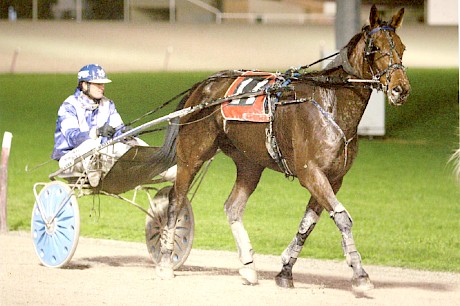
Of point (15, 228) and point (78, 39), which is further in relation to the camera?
point (78, 39)

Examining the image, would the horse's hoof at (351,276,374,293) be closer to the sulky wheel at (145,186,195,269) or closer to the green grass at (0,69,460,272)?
the sulky wheel at (145,186,195,269)

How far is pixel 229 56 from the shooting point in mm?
28875

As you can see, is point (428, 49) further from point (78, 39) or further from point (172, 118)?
point (172, 118)

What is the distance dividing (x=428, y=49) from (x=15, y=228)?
20847mm

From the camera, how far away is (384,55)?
6.70 m

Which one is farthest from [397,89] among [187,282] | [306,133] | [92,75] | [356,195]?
[356,195]

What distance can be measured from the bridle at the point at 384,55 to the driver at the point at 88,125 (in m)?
2.01

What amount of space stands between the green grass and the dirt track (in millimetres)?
878

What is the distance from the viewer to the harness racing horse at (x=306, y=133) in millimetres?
6703

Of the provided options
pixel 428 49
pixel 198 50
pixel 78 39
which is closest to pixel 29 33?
pixel 78 39

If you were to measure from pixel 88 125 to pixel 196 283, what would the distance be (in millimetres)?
1430

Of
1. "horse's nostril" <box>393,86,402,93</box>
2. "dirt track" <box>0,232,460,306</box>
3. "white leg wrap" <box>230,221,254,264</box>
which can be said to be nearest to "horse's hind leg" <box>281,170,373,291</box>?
"dirt track" <box>0,232,460,306</box>

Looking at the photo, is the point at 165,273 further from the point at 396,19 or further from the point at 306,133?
the point at 396,19

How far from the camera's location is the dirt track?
23.0ft
